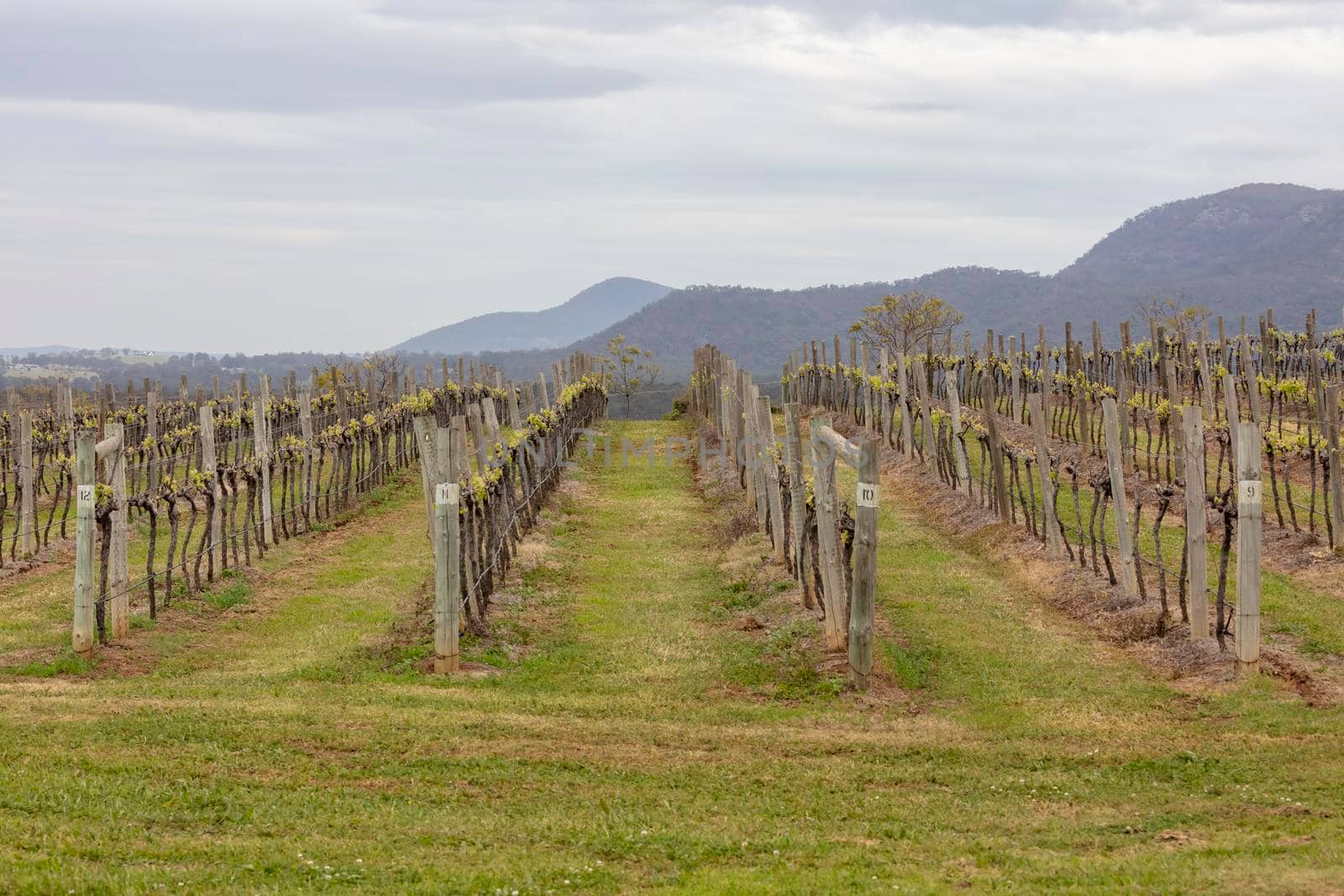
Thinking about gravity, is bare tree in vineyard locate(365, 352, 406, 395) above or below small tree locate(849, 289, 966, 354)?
below

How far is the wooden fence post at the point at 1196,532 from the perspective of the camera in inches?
483

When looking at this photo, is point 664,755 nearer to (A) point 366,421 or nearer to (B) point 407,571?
(B) point 407,571

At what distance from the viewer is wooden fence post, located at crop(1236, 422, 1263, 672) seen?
11203mm

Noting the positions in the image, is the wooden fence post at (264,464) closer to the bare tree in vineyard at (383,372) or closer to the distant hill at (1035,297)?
the bare tree in vineyard at (383,372)

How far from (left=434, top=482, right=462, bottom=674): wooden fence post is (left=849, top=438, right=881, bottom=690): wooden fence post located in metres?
3.56

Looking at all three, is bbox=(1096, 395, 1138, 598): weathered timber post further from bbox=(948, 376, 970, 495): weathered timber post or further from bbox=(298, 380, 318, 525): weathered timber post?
bbox=(298, 380, 318, 525): weathered timber post

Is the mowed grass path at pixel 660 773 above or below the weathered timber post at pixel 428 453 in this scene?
below

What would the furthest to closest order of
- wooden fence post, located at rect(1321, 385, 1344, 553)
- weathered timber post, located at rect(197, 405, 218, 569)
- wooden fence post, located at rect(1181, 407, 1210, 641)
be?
weathered timber post, located at rect(197, 405, 218, 569) → wooden fence post, located at rect(1321, 385, 1344, 553) → wooden fence post, located at rect(1181, 407, 1210, 641)

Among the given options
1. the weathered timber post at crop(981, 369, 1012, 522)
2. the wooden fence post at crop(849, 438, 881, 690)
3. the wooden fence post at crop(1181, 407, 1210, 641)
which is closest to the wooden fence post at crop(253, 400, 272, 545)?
the weathered timber post at crop(981, 369, 1012, 522)

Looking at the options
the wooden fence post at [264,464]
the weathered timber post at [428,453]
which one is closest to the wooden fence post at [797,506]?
the weathered timber post at [428,453]

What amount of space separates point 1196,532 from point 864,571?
126 inches

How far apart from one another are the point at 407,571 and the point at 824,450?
6.79 metres

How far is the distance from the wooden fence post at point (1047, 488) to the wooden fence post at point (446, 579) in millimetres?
7818

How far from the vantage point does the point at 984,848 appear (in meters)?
7.27
